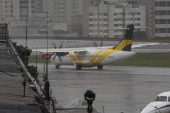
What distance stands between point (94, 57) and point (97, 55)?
1.91 ft

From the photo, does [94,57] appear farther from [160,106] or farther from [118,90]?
[160,106]

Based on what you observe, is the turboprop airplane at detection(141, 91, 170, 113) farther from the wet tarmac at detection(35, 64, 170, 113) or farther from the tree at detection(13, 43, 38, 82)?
the tree at detection(13, 43, 38, 82)

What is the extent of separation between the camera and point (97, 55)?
245ft

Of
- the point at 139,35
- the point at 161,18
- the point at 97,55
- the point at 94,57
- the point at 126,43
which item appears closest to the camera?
the point at 126,43

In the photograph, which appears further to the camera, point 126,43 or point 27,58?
point 126,43

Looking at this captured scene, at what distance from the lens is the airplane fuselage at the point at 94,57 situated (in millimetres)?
72375

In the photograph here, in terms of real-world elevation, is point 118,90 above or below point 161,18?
below

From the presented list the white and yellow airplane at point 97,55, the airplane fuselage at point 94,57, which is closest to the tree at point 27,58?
the airplane fuselage at point 94,57

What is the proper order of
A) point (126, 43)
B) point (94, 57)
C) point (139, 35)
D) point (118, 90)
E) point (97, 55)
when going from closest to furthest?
point (118, 90) → point (126, 43) → point (97, 55) → point (94, 57) → point (139, 35)

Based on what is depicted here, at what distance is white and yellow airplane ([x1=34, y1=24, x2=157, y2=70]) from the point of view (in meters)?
Answer: 72.7

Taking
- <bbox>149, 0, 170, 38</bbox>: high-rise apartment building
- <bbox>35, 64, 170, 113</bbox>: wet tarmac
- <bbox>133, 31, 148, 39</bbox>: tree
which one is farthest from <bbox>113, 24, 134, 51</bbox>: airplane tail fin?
<bbox>149, 0, 170, 38</bbox>: high-rise apartment building

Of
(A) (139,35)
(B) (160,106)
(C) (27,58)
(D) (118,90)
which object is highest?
(C) (27,58)

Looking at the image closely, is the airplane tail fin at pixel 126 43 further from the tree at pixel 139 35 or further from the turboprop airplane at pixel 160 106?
the tree at pixel 139 35

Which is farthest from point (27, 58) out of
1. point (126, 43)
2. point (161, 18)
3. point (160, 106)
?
point (161, 18)
